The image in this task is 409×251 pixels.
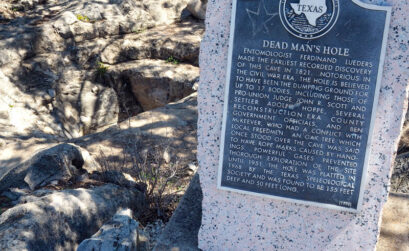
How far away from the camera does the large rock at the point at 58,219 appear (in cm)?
289

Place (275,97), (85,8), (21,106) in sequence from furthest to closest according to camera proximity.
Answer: (85,8) < (21,106) < (275,97)

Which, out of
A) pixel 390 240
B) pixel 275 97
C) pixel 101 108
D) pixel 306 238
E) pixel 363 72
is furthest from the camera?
pixel 101 108

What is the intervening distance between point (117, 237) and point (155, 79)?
6538mm

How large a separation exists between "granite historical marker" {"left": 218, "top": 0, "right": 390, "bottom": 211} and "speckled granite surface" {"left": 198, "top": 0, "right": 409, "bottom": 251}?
0.08 metres

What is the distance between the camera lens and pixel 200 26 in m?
10.8

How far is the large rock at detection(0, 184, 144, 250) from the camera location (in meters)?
2.89

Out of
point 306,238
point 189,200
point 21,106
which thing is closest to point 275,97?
point 306,238

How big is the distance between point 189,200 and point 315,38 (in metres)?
1.72

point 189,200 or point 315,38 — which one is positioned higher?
point 315,38

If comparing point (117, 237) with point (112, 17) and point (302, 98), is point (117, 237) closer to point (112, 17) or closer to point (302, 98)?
point (302, 98)

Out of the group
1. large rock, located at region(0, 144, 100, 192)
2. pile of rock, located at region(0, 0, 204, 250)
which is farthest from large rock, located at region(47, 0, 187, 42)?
large rock, located at region(0, 144, 100, 192)

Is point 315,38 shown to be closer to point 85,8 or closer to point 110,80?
point 110,80

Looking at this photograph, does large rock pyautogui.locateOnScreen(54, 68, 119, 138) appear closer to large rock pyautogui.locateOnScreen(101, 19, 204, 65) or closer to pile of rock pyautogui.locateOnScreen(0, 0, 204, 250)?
pile of rock pyautogui.locateOnScreen(0, 0, 204, 250)

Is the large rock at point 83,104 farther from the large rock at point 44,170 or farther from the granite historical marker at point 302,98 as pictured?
the granite historical marker at point 302,98
